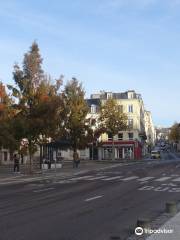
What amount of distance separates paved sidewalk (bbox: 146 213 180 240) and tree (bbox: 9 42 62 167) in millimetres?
25914

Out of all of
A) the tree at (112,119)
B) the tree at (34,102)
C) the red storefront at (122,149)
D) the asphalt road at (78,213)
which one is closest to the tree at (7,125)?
the tree at (34,102)

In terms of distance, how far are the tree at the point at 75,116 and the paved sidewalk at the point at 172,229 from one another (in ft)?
150

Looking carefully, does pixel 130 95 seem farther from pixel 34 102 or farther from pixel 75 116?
pixel 34 102

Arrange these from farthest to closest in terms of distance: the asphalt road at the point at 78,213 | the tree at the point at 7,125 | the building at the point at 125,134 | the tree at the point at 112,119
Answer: the building at the point at 125,134
the tree at the point at 112,119
the tree at the point at 7,125
the asphalt road at the point at 78,213

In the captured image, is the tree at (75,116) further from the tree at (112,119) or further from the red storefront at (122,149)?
the red storefront at (122,149)

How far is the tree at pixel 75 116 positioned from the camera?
191 feet

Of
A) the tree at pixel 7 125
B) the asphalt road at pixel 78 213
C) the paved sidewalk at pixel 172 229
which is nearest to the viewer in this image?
the paved sidewalk at pixel 172 229

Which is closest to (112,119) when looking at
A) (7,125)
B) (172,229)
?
(7,125)

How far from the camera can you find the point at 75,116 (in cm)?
5838

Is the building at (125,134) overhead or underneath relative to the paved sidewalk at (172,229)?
overhead

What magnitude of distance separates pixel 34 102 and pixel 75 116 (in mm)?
20217

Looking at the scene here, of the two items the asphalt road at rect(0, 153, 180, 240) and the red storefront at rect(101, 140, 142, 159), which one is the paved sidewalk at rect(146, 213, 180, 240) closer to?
the asphalt road at rect(0, 153, 180, 240)

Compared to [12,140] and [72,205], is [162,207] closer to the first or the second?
[72,205]

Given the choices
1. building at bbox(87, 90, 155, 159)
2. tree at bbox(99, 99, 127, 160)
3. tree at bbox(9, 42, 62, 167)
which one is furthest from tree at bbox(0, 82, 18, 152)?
building at bbox(87, 90, 155, 159)
